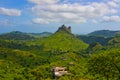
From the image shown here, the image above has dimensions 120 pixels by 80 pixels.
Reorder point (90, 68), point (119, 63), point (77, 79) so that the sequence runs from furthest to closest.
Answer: point (77, 79) → point (90, 68) → point (119, 63)

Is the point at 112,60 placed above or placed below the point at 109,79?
above

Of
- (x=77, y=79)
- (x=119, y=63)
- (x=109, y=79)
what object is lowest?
(x=77, y=79)

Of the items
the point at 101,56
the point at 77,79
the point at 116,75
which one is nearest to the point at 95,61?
the point at 101,56

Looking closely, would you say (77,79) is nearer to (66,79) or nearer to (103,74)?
(66,79)

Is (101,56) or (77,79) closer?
(101,56)

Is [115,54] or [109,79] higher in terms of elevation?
[115,54]

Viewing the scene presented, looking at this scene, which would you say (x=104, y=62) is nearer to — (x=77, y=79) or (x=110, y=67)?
(x=110, y=67)

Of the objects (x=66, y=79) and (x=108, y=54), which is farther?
(x=66, y=79)

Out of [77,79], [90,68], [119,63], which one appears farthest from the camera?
[77,79]

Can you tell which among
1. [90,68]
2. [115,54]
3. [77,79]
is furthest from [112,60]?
[77,79]
